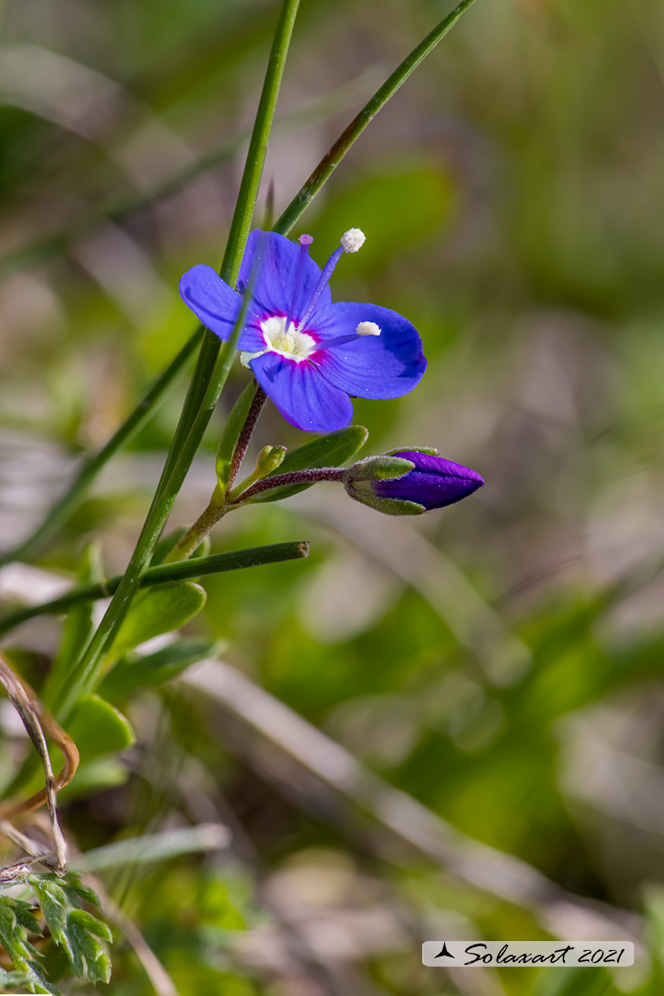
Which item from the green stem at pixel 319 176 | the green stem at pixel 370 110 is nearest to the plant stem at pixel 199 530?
the green stem at pixel 319 176

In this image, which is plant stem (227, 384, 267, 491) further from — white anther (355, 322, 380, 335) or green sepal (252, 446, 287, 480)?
white anther (355, 322, 380, 335)

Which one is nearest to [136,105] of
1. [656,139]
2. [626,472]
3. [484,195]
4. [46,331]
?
[46,331]

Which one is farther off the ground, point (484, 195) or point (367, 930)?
point (484, 195)

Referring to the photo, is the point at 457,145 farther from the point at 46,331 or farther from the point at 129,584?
the point at 129,584

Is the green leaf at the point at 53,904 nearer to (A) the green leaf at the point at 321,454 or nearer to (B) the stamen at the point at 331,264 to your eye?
(A) the green leaf at the point at 321,454

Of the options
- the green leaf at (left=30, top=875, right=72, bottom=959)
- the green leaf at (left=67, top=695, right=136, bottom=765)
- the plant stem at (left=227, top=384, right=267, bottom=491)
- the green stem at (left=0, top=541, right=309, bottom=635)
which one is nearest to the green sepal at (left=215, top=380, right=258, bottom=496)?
the plant stem at (left=227, top=384, right=267, bottom=491)

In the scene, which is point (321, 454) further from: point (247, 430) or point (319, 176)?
point (319, 176)
